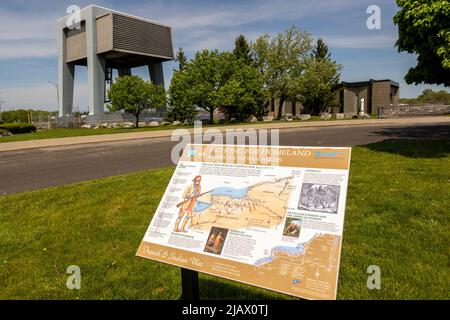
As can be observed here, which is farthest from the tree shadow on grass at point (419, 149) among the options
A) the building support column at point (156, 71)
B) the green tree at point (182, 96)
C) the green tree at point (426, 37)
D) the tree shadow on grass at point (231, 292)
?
the building support column at point (156, 71)

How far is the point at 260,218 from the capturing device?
2.90 metres

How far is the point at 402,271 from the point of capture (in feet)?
12.8

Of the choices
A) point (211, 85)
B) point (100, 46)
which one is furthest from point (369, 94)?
point (100, 46)

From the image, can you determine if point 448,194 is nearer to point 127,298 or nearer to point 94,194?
point 127,298

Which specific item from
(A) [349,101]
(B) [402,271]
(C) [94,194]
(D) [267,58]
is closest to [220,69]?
(D) [267,58]

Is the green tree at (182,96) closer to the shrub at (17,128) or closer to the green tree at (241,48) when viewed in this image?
the green tree at (241,48)

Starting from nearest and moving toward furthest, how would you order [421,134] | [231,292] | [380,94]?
[231,292] < [421,134] < [380,94]

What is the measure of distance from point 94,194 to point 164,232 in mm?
5272

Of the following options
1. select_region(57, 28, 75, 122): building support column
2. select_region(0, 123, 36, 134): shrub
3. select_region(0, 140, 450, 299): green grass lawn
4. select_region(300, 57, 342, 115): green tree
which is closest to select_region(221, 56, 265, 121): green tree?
select_region(300, 57, 342, 115): green tree

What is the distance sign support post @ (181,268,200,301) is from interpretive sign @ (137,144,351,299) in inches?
11.1

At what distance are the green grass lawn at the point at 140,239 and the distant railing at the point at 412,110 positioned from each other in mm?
40313

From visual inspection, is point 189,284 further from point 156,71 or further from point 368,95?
point 368,95

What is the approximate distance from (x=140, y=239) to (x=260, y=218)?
3.06 metres

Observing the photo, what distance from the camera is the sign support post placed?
10.4 ft
